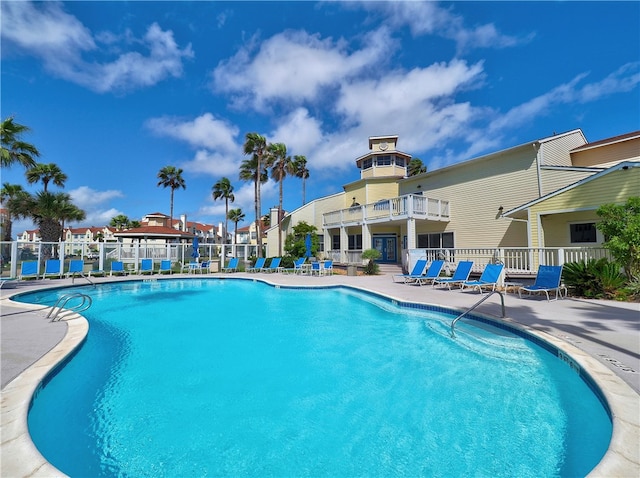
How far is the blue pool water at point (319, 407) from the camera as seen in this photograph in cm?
281

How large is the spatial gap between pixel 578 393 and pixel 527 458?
4.90ft

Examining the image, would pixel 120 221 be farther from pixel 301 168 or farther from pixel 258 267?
pixel 258 267

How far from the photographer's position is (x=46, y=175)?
2828 cm

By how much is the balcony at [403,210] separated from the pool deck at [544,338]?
8.48 meters

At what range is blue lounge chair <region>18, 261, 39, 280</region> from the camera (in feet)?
49.6

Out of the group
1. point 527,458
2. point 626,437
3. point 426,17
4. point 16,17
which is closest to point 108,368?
point 527,458

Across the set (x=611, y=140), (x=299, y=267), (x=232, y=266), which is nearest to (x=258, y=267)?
(x=232, y=266)

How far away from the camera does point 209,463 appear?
2824mm

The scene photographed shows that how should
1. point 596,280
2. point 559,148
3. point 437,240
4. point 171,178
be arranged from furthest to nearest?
point 171,178
point 437,240
point 559,148
point 596,280

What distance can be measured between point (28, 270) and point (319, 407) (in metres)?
18.8

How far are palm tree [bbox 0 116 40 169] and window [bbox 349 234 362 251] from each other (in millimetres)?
20154

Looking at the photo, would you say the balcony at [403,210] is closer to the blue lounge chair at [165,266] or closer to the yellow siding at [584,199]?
the yellow siding at [584,199]

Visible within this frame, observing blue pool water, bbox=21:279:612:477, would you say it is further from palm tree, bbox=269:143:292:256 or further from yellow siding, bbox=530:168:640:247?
palm tree, bbox=269:143:292:256

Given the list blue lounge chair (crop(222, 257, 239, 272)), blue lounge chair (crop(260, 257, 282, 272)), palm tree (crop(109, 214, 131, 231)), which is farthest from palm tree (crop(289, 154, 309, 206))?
palm tree (crop(109, 214, 131, 231))
